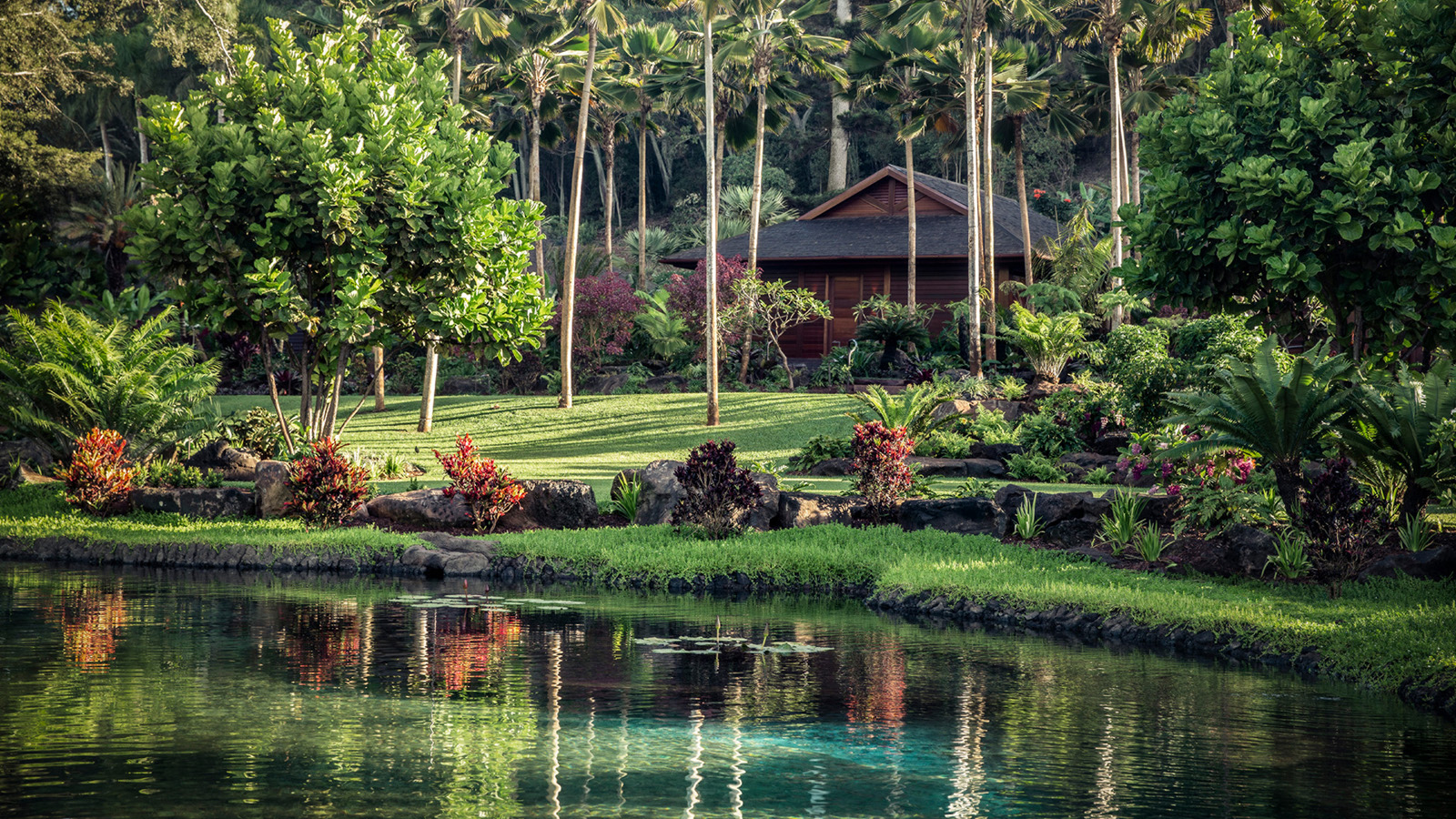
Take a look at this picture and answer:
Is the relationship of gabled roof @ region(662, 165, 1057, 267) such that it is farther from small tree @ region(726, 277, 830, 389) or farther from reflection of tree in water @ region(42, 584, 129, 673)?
reflection of tree in water @ region(42, 584, 129, 673)

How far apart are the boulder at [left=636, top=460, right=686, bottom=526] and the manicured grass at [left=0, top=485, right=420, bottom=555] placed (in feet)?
10.1

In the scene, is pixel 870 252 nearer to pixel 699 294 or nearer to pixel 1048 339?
pixel 699 294

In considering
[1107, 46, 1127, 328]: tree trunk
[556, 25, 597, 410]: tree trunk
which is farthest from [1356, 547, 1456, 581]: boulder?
[556, 25, 597, 410]: tree trunk

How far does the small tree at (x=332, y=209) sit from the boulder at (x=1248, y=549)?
10342mm

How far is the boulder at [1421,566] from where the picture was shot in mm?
12969

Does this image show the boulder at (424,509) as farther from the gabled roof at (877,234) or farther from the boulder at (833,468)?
the gabled roof at (877,234)

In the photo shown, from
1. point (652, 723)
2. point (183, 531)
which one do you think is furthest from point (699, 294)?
point (652, 723)

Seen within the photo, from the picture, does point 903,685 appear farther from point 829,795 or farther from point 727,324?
point 727,324

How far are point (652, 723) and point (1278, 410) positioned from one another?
8.00 meters

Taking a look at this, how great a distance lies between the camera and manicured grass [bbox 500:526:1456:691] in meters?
10.4

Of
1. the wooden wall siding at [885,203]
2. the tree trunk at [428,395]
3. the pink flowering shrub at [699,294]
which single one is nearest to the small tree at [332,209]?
Answer: the tree trunk at [428,395]

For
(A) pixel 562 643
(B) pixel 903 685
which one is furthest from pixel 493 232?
(B) pixel 903 685

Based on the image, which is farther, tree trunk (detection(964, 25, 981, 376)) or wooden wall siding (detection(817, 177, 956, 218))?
wooden wall siding (detection(817, 177, 956, 218))

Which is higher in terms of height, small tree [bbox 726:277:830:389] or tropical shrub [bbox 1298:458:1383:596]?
small tree [bbox 726:277:830:389]
